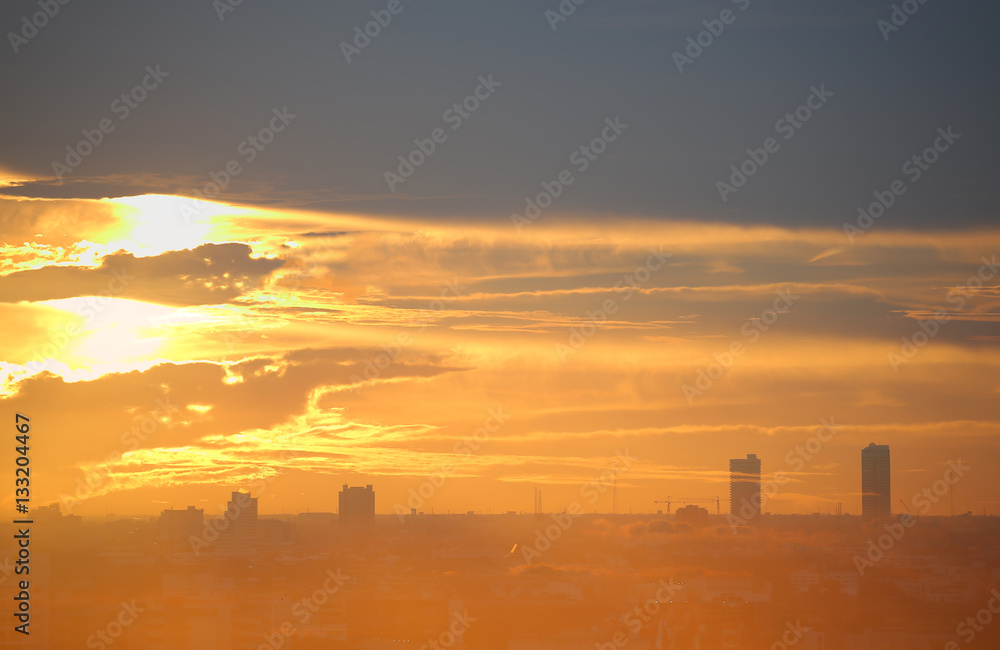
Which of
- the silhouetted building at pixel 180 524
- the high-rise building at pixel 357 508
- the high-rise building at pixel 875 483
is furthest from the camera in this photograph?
the high-rise building at pixel 875 483

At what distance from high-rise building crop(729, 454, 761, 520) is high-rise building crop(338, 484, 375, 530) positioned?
7881 millimetres

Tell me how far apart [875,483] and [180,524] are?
1439 cm

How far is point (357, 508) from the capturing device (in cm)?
2103

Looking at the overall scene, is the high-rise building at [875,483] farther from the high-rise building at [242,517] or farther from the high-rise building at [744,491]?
the high-rise building at [242,517]

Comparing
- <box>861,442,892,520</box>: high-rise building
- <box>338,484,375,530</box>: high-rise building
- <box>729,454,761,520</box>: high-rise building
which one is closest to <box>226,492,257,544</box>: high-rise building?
<box>338,484,375,530</box>: high-rise building

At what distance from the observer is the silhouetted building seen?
18.4 metres

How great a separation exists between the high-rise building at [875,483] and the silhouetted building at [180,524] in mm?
13635

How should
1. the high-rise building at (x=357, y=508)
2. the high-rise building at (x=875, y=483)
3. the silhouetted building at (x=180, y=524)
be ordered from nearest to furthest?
the silhouetted building at (x=180, y=524) → the high-rise building at (x=357, y=508) → the high-rise building at (x=875, y=483)

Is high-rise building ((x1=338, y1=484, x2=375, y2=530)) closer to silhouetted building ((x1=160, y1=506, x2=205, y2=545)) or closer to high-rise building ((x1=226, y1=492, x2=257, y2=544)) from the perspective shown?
high-rise building ((x1=226, y1=492, x2=257, y2=544))

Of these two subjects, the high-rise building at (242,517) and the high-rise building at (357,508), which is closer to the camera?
the high-rise building at (242,517)

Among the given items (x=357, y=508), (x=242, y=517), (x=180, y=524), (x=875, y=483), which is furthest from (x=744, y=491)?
(x=180, y=524)

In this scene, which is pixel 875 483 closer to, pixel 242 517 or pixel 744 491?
pixel 744 491

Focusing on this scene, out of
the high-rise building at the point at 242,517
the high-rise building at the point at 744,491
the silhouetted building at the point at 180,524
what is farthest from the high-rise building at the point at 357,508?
the high-rise building at the point at 744,491

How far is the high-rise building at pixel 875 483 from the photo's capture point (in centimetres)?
2111
